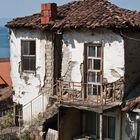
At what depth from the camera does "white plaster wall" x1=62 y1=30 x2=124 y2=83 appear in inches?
648

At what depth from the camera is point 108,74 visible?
16.8 meters

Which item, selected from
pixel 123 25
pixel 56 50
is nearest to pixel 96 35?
pixel 123 25

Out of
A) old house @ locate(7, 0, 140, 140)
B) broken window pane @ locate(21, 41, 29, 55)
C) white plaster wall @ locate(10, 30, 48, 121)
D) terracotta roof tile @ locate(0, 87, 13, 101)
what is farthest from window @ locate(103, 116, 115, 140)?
terracotta roof tile @ locate(0, 87, 13, 101)

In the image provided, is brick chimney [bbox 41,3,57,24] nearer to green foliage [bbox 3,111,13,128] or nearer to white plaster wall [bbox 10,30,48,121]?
white plaster wall [bbox 10,30,48,121]

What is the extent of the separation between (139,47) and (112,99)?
8.91ft

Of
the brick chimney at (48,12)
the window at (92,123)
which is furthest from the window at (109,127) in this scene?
the brick chimney at (48,12)

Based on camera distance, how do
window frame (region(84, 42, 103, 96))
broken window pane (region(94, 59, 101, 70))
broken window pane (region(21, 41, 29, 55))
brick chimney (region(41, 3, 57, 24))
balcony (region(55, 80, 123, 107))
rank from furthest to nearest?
broken window pane (region(21, 41, 29, 55)), brick chimney (region(41, 3, 57, 24)), broken window pane (region(94, 59, 101, 70)), window frame (region(84, 42, 103, 96)), balcony (region(55, 80, 123, 107))

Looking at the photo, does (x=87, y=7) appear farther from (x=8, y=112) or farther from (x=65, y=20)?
(x=8, y=112)

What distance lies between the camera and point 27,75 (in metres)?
19.7

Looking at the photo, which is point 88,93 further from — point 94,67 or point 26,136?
point 26,136

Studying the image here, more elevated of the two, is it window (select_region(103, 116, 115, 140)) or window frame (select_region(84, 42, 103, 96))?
window frame (select_region(84, 42, 103, 96))

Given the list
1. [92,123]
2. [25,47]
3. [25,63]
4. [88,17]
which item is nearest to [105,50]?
[88,17]

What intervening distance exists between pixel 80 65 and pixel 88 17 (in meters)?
2.15

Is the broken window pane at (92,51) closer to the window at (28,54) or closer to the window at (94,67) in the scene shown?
the window at (94,67)
